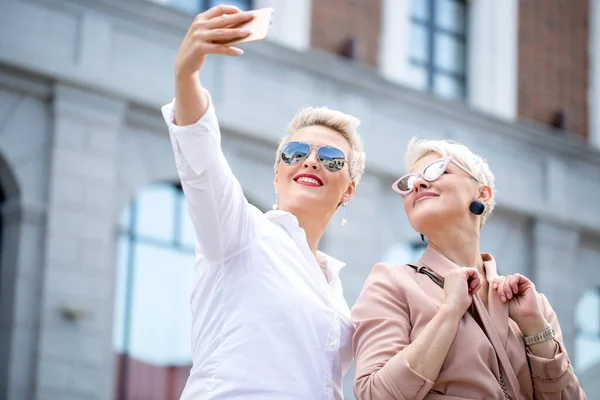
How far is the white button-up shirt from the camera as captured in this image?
3838 mm

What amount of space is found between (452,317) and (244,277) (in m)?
0.66

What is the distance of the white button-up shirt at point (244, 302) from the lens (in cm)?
384

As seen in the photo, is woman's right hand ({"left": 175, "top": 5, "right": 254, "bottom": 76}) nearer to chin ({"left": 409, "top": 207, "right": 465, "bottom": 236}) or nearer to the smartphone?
the smartphone

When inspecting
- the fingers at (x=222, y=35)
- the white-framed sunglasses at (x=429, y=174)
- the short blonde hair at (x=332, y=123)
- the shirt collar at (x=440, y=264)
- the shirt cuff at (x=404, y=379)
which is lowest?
the shirt cuff at (x=404, y=379)

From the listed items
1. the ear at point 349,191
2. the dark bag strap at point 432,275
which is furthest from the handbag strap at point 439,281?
the ear at point 349,191

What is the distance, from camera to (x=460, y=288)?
3918 mm

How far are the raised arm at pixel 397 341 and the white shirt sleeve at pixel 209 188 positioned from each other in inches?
18.1

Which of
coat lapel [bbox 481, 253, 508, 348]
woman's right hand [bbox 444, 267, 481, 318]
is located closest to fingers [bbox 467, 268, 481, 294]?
woman's right hand [bbox 444, 267, 481, 318]

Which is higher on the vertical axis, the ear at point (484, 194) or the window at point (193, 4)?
the window at point (193, 4)

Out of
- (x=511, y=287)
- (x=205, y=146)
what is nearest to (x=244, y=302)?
(x=205, y=146)

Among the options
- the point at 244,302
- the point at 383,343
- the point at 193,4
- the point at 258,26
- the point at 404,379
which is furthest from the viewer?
the point at 193,4

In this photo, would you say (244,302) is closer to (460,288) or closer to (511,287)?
(460,288)

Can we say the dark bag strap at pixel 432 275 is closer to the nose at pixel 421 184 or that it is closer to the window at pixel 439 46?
the nose at pixel 421 184

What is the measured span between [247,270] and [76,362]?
25.3ft
